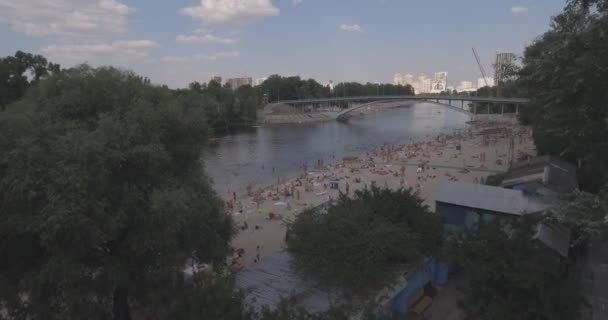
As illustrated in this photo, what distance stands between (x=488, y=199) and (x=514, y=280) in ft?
15.2

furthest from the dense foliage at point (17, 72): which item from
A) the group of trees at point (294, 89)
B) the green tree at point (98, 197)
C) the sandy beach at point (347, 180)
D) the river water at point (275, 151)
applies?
the group of trees at point (294, 89)

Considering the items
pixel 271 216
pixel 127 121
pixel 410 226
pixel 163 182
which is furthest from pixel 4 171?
pixel 271 216

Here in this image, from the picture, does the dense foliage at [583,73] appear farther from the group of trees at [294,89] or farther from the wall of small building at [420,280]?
the group of trees at [294,89]

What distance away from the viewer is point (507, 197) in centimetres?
991

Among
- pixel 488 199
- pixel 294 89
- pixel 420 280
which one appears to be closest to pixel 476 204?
pixel 488 199

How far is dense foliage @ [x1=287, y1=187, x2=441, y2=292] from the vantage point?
6777 millimetres

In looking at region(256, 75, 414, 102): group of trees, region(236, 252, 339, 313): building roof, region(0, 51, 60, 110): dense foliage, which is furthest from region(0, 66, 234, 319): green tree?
region(256, 75, 414, 102): group of trees

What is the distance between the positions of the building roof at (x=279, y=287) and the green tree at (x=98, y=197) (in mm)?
987

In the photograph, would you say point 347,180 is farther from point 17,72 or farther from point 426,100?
point 426,100

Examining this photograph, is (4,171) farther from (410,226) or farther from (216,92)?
(216,92)

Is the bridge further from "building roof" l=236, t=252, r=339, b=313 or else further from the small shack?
"building roof" l=236, t=252, r=339, b=313

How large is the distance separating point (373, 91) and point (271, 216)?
8803cm

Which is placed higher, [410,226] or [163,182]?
[163,182]

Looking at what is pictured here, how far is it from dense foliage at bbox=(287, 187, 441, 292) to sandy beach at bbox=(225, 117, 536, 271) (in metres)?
2.28
